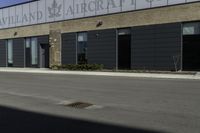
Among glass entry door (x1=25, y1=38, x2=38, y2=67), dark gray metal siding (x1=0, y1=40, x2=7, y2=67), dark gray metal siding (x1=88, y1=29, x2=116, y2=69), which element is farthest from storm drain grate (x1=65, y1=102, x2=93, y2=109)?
dark gray metal siding (x1=0, y1=40, x2=7, y2=67)

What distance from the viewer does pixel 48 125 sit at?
9.88m

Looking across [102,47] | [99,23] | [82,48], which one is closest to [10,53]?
[82,48]

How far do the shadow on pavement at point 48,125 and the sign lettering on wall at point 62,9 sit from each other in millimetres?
22992

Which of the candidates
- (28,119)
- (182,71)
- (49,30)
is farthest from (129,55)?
(28,119)

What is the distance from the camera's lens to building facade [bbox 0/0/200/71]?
32.3 m

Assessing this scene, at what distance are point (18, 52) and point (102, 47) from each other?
15.8m

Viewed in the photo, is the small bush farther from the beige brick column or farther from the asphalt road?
the asphalt road

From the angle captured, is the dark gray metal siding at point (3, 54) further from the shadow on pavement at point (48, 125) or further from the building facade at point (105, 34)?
the shadow on pavement at point (48, 125)

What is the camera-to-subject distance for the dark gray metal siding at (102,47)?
3800cm

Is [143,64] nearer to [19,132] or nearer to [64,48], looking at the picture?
[64,48]

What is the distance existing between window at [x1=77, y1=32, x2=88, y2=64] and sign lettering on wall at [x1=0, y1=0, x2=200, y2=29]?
1.95 meters

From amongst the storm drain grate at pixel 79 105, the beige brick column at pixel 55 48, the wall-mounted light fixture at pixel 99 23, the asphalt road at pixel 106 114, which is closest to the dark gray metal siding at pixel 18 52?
the beige brick column at pixel 55 48

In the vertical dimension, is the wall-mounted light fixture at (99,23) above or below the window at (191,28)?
above

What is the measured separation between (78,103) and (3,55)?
4188 centimetres
